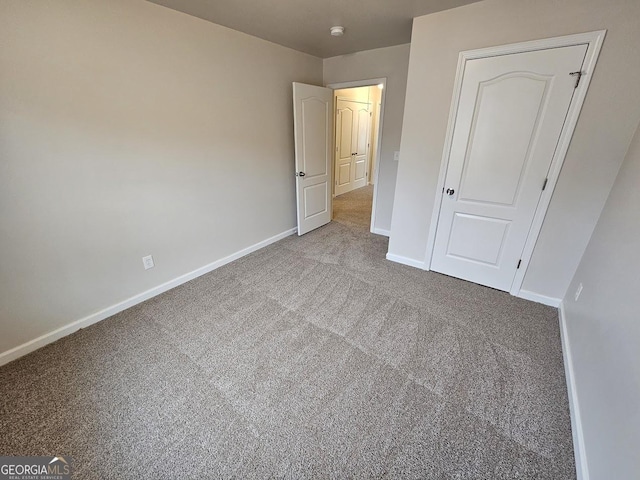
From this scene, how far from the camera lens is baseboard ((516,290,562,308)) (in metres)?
2.29

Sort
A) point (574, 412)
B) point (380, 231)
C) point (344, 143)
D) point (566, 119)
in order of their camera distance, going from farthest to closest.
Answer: point (344, 143)
point (380, 231)
point (566, 119)
point (574, 412)

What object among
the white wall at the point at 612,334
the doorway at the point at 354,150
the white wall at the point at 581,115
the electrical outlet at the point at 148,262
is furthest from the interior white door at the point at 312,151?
the white wall at the point at 612,334

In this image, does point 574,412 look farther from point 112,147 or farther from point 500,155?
point 112,147

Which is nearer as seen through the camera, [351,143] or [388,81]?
[388,81]

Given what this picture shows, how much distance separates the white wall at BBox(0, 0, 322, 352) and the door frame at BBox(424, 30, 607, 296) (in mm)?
1995

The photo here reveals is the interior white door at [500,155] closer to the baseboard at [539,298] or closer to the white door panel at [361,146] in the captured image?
the baseboard at [539,298]

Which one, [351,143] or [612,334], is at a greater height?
[351,143]

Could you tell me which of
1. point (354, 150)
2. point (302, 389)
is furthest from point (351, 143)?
point (302, 389)

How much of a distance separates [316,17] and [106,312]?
307 centimetres

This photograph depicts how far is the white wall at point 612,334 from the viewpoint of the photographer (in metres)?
0.97

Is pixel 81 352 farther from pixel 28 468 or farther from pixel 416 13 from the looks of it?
pixel 416 13

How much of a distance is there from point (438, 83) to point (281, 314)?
245cm

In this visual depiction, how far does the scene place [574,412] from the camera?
4.53 ft

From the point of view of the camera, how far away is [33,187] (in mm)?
1675
